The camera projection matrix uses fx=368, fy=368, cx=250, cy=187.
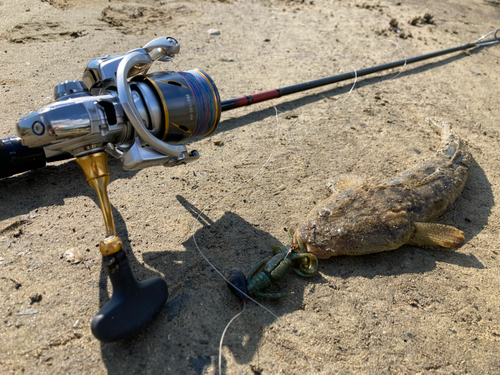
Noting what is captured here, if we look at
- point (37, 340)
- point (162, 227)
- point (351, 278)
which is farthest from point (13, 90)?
point (351, 278)

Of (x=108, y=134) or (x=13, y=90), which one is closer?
(x=108, y=134)

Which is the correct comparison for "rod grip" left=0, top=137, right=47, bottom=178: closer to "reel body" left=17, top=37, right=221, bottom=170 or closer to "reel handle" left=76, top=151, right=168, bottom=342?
"reel body" left=17, top=37, right=221, bottom=170

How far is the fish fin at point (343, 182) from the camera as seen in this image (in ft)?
12.4

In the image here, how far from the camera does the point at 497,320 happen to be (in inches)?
110

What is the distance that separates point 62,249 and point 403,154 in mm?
3743

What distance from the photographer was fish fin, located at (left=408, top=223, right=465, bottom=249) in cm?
328

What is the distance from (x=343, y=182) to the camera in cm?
384

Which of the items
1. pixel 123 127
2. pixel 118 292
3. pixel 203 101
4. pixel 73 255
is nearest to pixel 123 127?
pixel 123 127

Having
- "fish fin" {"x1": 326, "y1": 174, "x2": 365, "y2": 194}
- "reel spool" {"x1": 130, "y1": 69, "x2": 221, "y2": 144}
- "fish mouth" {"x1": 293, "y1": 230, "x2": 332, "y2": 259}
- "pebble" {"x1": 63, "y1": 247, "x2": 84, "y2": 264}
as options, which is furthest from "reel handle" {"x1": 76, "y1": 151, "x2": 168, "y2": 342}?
→ "fish fin" {"x1": 326, "y1": 174, "x2": 365, "y2": 194}

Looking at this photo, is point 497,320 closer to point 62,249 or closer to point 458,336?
point 458,336

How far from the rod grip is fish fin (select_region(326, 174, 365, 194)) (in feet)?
9.17

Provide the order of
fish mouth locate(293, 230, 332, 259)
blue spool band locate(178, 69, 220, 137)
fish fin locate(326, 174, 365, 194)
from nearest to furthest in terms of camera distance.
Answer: blue spool band locate(178, 69, 220, 137)
fish mouth locate(293, 230, 332, 259)
fish fin locate(326, 174, 365, 194)

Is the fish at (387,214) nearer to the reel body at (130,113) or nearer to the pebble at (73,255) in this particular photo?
the reel body at (130,113)

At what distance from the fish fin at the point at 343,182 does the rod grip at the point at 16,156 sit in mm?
2795
